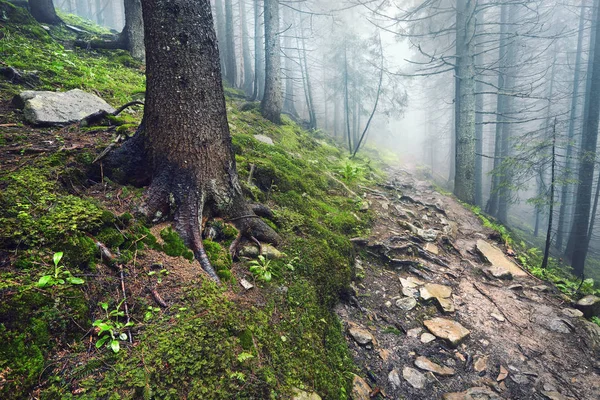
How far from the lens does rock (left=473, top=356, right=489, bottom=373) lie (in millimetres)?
3200

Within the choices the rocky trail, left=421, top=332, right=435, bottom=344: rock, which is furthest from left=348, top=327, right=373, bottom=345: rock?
left=421, top=332, right=435, bottom=344: rock

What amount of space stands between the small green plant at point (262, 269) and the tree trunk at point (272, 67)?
8553 mm

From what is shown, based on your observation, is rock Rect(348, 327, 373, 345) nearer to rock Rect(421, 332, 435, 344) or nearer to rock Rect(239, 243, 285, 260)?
rock Rect(421, 332, 435, 344)

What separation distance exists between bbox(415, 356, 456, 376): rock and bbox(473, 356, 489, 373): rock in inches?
14.4

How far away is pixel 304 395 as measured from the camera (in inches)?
80.5

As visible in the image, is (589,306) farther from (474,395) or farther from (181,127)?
(181,127)

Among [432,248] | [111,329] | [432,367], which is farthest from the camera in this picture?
[432,248]

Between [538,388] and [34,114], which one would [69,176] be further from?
[538,388]

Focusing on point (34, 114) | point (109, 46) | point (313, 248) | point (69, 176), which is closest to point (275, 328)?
point (313, 248)

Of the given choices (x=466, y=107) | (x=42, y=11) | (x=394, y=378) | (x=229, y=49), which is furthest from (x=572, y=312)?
(x=42, y=11)

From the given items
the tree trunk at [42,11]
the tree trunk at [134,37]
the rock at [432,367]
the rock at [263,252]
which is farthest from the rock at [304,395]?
the tree trunk at [42,11]

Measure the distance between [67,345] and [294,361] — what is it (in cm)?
158

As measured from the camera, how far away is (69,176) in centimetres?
277

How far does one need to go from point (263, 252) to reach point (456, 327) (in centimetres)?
289
